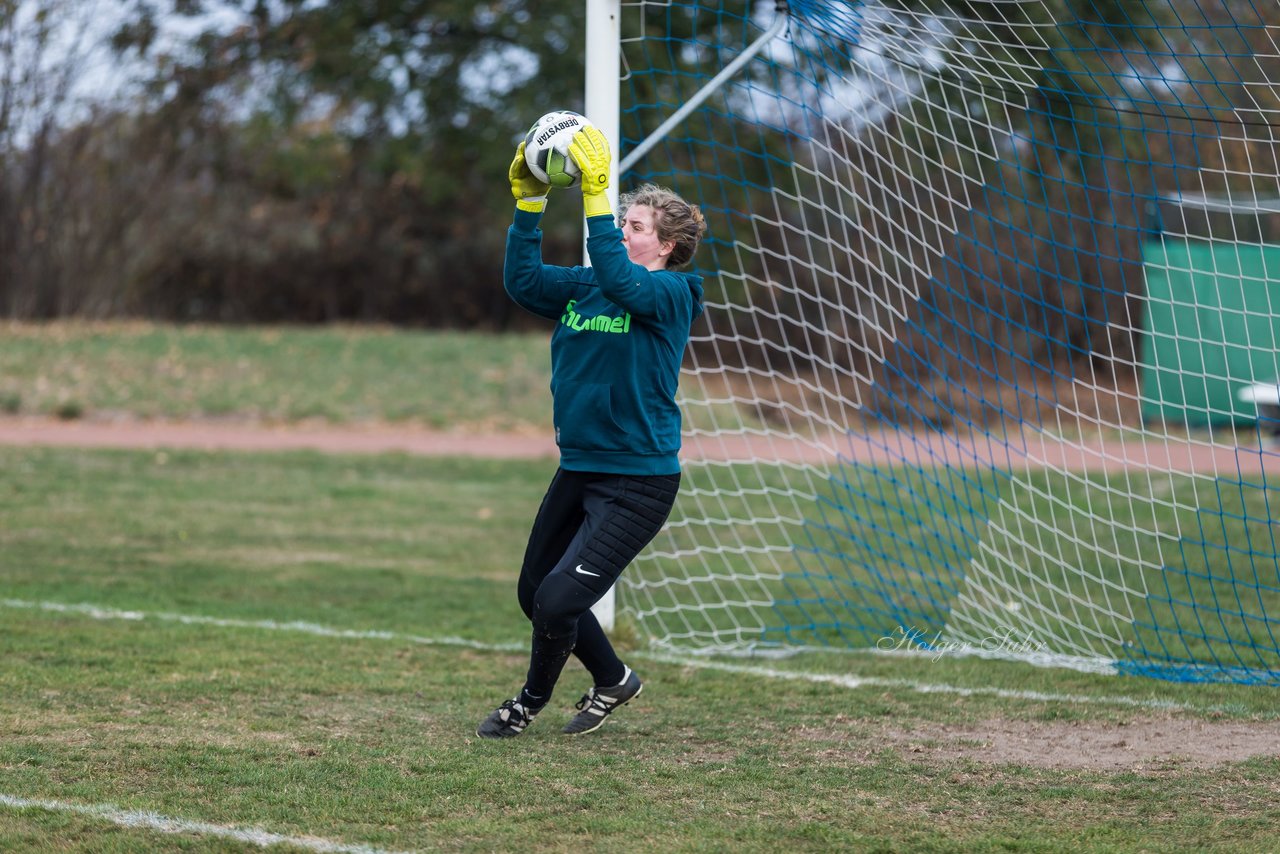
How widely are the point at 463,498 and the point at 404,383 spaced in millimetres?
6522

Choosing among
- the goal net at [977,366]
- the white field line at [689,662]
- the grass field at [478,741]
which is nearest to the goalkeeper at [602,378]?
the grass field at [478,741]

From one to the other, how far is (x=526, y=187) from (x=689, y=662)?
2470mm

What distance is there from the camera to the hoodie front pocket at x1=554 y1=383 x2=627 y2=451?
431 centimetres

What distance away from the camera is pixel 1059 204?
13.3 meters

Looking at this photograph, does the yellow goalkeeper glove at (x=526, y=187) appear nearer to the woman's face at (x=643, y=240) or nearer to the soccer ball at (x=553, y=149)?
the soccer ball at (x=553, y=149)

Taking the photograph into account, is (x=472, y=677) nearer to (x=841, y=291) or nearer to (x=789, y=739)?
(x=789, y=739)

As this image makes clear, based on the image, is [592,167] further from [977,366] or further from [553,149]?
[977,366]

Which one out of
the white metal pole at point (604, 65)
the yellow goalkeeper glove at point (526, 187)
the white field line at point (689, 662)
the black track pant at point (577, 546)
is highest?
the white metal pole at point (604, 65)

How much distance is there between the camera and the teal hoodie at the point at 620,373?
14.1 ft

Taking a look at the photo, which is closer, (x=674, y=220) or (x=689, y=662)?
(x=674, y=220)

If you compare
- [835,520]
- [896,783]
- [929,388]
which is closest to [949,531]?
[929,388]

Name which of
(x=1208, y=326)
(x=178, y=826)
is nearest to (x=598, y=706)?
(x=178, y=826)

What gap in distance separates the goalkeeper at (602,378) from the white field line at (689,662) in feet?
4.98

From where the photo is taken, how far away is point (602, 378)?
4.32 metres
